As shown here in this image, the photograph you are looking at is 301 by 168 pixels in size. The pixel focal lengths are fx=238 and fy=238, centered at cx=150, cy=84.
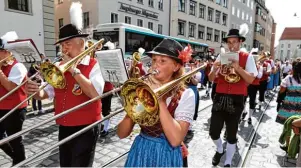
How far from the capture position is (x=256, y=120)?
24.7ft

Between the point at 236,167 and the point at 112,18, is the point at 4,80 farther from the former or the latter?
the point at 112,18

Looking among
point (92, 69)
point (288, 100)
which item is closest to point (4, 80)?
point (92, 69)

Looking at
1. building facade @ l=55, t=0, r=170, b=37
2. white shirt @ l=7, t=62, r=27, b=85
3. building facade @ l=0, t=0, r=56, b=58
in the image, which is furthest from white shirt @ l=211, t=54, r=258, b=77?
building facade @ l=55, t=0, r=170, b=37

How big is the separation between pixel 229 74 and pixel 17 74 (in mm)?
3303

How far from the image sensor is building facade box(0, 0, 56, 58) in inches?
468

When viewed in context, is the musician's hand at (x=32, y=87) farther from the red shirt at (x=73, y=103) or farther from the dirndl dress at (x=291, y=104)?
the dirndl dress at (x=291, y=104)

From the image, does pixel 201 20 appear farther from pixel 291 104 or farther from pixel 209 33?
pixel 291 104

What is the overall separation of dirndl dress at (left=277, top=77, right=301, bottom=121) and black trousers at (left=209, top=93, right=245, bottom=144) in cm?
143

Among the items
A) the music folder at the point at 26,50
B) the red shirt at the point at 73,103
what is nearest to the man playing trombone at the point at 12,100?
the music folder at the point at 26,50

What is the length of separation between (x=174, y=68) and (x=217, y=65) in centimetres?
202

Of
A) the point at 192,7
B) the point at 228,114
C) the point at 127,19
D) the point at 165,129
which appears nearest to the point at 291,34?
the point at 192,7

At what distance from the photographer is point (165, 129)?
6.12 ft

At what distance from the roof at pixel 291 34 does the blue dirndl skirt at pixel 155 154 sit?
408 ft

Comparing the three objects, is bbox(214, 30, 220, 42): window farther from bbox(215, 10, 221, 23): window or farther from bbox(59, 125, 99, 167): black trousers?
bbox(59, 125, 99, 167): black trousers
